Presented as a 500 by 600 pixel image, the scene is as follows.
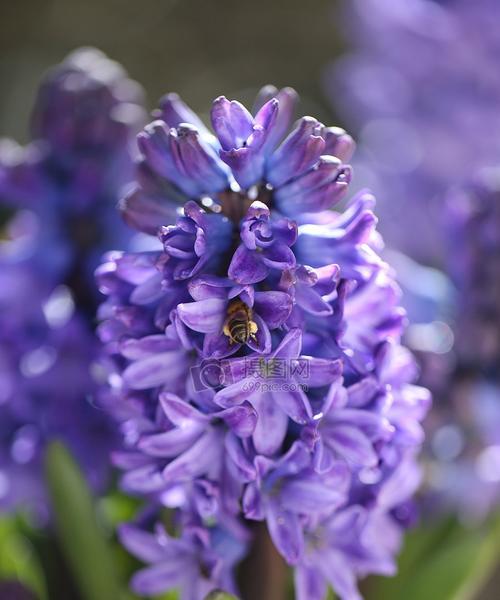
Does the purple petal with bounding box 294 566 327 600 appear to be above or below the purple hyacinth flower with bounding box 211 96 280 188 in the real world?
A: below

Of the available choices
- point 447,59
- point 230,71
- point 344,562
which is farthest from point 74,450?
point 230,71

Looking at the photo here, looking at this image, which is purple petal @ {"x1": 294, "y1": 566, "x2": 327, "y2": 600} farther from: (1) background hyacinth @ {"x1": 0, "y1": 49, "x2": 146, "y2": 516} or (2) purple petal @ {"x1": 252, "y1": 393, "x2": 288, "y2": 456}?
(1) background hyacinth @ {"x1": 0, "y1": 49, "x2": 146, "y2": 516}

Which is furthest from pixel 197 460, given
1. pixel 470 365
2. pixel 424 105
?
pixel 424 105

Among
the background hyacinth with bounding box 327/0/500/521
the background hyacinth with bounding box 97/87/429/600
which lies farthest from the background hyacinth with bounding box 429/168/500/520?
the background hyacinth with bounding box 97/87/429/600

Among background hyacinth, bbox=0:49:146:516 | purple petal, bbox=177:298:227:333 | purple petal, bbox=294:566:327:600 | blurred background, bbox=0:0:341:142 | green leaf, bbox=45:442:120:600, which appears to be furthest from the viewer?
blurred background, bbox=0:0:341:142

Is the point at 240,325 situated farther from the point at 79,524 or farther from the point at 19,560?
the point at 19,560

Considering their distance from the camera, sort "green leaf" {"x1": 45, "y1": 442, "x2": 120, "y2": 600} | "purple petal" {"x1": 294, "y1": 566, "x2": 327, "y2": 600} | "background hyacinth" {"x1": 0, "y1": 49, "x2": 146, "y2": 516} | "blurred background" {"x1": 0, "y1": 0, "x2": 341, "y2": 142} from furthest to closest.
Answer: "blurred background" {"x1": 0, "y1": 0, "x2": 341, "y2": 142}
"background hyacinth" {"x1": 0, "y1": 49, "x2": 146, "y2": 516}
"green leaf" {"x1": 45, "y1": 442, "x2": 120, "y2": 600}
"purple petal" {"x1": 294, "y1": 566, "x2": 327, "y2": 600}
